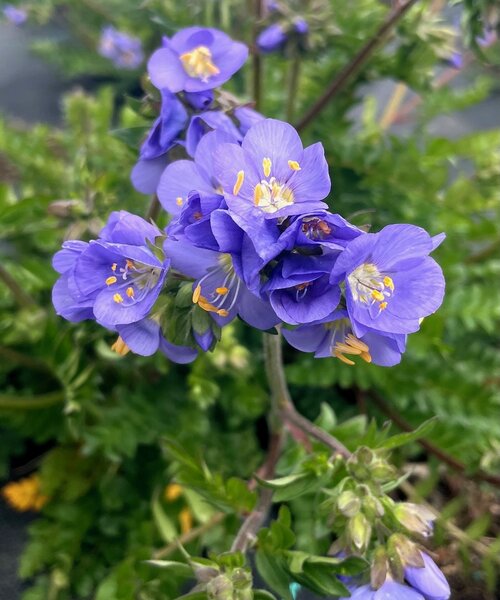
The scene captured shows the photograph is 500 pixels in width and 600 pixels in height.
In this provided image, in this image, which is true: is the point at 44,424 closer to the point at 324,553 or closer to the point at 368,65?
the point at 324,553

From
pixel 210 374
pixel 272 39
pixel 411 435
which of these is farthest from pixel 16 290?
pixel 411 435

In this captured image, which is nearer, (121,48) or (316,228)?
(316,228)

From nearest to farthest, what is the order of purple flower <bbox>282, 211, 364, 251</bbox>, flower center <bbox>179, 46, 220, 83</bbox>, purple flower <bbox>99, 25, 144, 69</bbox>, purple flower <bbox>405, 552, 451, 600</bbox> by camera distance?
purple flower <bbox>282, 211, 364, 251</bbox>
purple flower <bbox>405, 552, 451, 600</bbox>
flower center <bbox>179, 46, 220, 83</bbox>
purple flower <bbox>99, 25, 144, 69</bbox>

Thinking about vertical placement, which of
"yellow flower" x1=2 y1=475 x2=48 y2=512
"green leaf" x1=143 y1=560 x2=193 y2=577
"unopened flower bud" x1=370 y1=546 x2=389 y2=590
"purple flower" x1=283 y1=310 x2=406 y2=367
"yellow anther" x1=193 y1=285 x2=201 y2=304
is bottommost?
"yellow flower" x1=2 y1=475 x2=48 y2=512

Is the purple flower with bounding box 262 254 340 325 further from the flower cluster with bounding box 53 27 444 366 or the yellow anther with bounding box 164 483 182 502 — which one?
the yellow anther with bounding box 164 483 182 502

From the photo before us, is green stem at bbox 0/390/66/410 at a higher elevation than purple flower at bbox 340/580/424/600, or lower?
lower

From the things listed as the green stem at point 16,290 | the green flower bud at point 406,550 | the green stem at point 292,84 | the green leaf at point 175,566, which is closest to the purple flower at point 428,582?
the green flower bud at point 406,550

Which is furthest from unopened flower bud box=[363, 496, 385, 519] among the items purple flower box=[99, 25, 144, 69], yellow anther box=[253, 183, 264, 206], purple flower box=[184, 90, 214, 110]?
purple flower box=[99, 25, 144, 69]

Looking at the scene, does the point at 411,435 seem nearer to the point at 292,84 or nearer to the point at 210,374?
the point at 210,374
